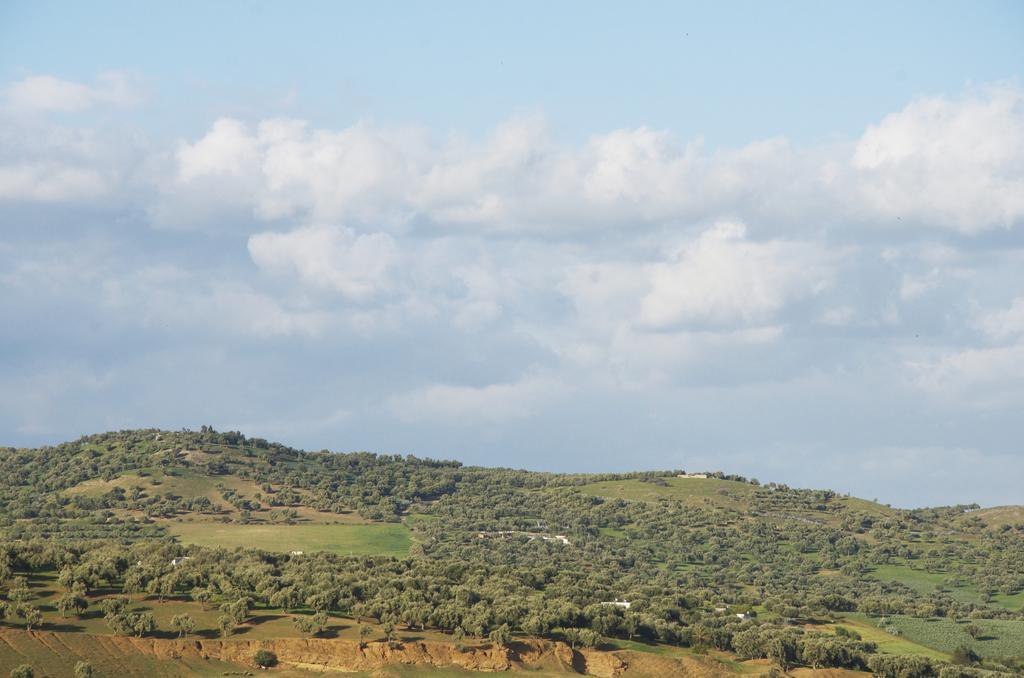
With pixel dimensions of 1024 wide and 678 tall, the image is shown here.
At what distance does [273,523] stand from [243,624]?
4011 inches

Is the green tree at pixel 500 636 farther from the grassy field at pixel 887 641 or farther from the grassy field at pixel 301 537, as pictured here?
the grassy field at pixel 301 537

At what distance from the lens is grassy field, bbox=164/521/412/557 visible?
16788 cm

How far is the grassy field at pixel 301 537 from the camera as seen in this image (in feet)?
551

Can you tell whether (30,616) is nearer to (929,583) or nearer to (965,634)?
(965,634)

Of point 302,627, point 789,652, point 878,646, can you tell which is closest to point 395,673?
point 302,627

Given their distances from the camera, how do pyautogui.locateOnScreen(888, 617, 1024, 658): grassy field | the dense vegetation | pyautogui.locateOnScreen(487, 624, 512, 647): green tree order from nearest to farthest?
pyautogui.locateOnScreen(487, 624, 512, 647): green tree → the dense vegetation → pyautogui.locateOnScreen(888, 617, 1024, 658): grassy field

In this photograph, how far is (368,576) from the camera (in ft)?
348

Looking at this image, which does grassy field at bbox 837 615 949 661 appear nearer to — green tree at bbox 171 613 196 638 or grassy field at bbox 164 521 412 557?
green tree at bbox 171 613 196 638

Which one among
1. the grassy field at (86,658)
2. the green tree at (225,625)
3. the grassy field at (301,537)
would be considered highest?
the grassy field at (301,537)

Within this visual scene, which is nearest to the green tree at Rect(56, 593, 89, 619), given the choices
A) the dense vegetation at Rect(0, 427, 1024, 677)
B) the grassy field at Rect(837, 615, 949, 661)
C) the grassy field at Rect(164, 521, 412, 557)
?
the dense vegetation at Rect(0, 427, 1024, 677)

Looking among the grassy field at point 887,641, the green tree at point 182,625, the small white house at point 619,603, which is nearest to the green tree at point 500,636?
the small white house at point 619,603

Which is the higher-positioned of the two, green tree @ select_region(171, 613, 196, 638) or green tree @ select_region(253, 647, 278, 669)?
green tree @ select_region(171, 613, 196, 638)

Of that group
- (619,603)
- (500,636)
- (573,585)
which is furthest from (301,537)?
(500,636)

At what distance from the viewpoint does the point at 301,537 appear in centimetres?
17600
